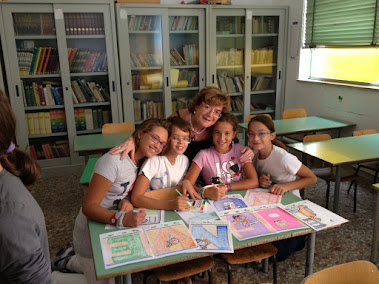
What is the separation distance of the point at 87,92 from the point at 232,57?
2.29m

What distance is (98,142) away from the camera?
342cm

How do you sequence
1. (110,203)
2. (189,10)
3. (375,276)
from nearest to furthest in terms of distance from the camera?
(375,276) → (110,203) → (189,10)

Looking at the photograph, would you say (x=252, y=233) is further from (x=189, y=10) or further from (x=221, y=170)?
(x=189, y=10)

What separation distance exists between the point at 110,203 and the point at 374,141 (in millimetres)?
2682

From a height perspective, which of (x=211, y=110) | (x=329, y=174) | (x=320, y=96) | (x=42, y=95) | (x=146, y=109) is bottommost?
(x=329, y=174)

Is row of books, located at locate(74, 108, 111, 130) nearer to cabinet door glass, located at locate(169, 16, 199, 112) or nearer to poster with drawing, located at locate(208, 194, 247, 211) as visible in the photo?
cabinet door glass, located at locate(169, 16, 199, 112)

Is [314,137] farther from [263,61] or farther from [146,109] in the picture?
[146,109]

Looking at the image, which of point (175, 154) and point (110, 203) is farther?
point (175, 154)

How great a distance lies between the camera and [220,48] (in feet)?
→ 17.2

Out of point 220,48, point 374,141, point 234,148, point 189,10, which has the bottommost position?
point 374,141

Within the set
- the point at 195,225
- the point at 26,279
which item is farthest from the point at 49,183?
the point at 26,279

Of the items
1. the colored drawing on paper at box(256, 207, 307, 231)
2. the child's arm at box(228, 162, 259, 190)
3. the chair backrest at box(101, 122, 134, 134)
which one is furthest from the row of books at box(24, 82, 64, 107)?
the colored drawing on paper at box(256, 207, 307, 231)

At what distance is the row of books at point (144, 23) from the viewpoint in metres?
4.60

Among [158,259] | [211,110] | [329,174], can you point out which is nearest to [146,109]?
[329,174]
